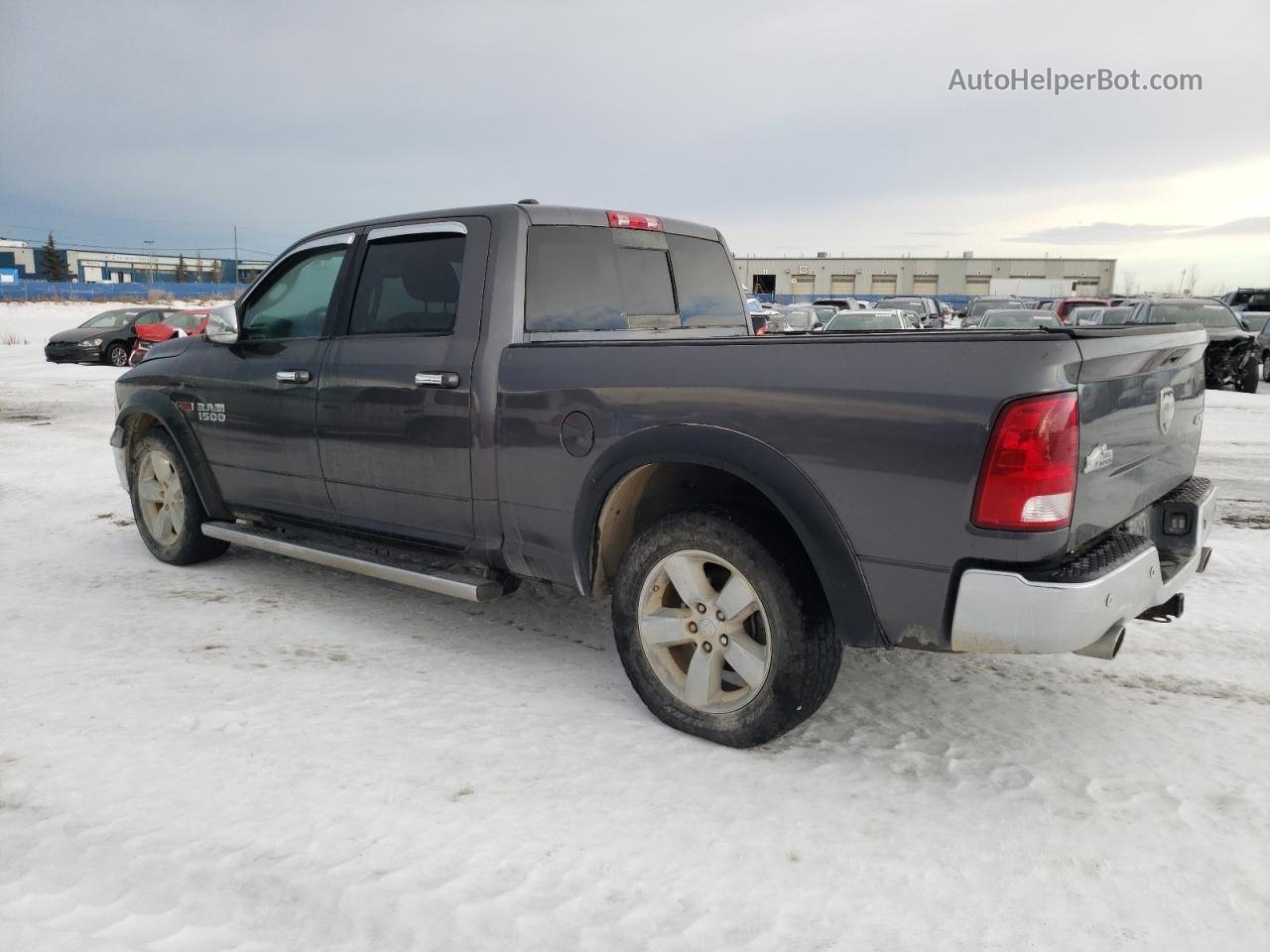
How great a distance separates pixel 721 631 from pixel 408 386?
5.98 ft

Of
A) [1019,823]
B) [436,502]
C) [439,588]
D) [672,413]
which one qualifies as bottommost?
[1019,823]

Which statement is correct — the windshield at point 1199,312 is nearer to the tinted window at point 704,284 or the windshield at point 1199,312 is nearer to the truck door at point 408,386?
the tinted window at point 704,284

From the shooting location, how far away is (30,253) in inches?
5315

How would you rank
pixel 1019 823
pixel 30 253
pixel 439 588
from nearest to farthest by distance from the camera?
pixel 1019 823
pixel 439 588
pixel 30 253

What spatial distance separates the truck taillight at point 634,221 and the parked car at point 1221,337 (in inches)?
554

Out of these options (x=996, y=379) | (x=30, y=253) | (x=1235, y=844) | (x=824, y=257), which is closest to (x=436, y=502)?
(x=996, y=379)

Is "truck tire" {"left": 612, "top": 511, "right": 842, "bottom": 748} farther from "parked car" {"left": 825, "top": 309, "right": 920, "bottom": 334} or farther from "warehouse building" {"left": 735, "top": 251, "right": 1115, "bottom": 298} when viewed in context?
"warehouse building" {"left": 735, "top": 251, "right": 1115, "bottom": 298}

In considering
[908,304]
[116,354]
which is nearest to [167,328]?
[116,354]

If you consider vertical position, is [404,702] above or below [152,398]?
below

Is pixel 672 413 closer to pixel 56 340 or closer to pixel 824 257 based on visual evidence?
pixel 56 340

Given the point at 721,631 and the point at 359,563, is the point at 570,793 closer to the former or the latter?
the point at 721,631

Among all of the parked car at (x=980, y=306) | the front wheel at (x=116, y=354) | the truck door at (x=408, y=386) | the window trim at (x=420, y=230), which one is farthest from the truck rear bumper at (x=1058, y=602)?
the parked car at (x=980, y=306)

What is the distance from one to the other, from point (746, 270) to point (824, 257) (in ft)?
41.9

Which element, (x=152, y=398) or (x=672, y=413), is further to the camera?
(x=152, y=398)
